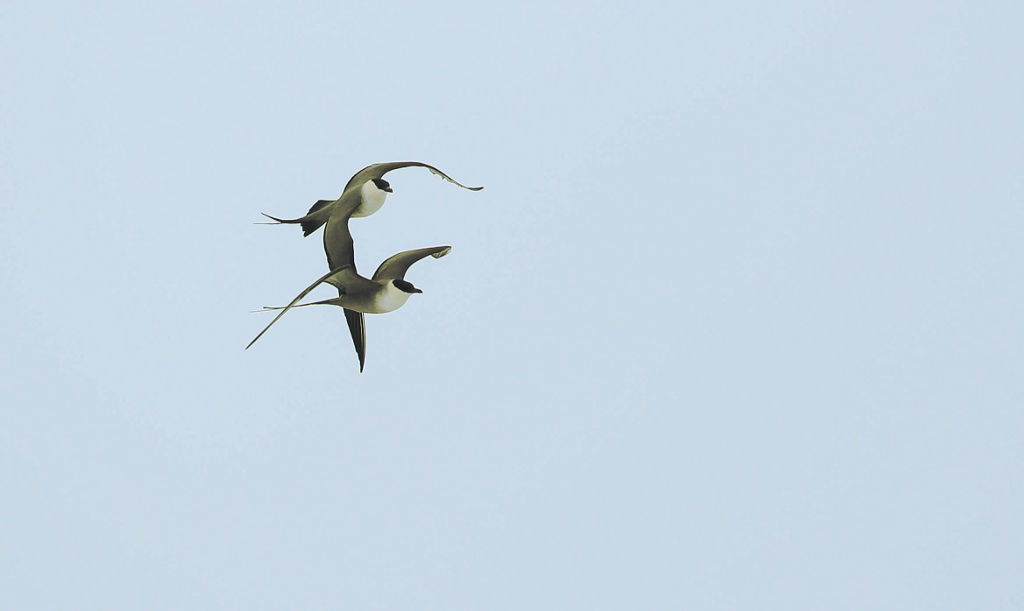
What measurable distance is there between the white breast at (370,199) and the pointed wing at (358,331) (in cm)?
55

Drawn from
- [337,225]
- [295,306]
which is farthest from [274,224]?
[295,306]

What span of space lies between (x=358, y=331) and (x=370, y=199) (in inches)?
30.1

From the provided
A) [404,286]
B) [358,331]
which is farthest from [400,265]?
[358,331]

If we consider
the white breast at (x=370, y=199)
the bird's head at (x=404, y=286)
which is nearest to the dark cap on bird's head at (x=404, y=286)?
the bird's head at (x=404, y=286)

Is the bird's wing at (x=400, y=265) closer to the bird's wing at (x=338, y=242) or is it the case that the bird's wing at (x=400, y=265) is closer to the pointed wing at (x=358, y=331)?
the bird's wing at (x=338, y=242)

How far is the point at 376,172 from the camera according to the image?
188 inches

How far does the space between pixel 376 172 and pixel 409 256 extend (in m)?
0.42

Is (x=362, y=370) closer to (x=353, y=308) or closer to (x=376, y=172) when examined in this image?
(x=353, y=308)

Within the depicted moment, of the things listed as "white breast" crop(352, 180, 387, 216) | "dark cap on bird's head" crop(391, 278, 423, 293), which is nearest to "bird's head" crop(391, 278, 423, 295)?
"dark cap on bird's head" crop(391, 278, 423, 293)

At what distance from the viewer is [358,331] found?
5258mm

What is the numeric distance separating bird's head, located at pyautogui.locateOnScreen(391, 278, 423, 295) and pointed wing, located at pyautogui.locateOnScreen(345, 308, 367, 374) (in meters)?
0.46

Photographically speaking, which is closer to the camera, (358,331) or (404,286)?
(404,286)

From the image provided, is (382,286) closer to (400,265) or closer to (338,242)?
(400,265)

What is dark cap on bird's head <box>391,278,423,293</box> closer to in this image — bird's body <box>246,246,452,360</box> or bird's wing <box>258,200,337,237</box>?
bird's body <box>246,246,452,360</box>
